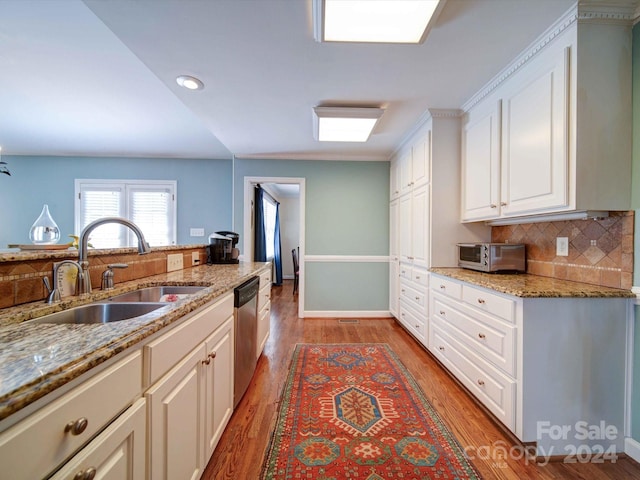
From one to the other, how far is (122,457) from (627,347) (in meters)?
2.26

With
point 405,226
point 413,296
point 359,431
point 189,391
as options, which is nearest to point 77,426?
point 189,391

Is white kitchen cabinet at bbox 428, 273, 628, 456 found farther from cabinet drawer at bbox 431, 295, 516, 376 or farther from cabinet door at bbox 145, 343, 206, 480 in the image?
cabinet door at bbox 145, 343, 206, 480

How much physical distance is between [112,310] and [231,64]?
5.51ft

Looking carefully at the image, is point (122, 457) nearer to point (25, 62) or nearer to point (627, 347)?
point (627, 347)

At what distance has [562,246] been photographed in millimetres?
1740

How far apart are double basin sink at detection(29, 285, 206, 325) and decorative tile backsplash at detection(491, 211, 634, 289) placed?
2.35m

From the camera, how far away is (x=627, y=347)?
1362 millimetres

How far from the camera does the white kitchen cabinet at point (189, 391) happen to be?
0.82m

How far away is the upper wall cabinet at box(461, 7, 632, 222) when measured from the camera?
138cm

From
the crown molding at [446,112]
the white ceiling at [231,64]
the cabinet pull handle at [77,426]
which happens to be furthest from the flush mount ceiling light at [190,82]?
the cabinet pull handle at [77,426]

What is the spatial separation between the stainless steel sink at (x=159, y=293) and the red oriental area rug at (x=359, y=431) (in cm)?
98

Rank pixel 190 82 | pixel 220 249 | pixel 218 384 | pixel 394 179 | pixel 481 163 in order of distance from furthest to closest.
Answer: pixel 394 179
pixel 220 249
pixel 481 163
pixel 190 82
pixel 218 384

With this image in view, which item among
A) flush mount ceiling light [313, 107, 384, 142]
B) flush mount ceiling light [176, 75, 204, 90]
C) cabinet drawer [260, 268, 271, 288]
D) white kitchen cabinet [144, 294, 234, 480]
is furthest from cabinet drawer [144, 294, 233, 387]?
flush mount ceiling light [313, 107, 384, 142]

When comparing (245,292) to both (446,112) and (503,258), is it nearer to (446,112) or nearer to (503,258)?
(503,258)
